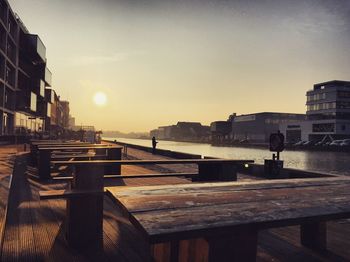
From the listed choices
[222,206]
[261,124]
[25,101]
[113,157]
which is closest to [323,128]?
[261,124]

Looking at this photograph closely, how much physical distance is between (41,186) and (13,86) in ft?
128

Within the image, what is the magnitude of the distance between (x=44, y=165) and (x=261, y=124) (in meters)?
121

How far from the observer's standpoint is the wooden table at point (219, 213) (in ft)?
6.30

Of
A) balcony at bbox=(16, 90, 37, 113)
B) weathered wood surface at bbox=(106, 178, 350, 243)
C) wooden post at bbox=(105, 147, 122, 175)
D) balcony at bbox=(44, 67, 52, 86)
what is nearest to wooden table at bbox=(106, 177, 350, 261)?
weathered wood surface at bbox=(106, 178, 350, 243)

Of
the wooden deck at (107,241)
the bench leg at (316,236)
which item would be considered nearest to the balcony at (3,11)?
the wooden deck at (107,241)

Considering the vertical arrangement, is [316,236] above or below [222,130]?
below

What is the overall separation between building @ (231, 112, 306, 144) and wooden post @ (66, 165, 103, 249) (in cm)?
12045

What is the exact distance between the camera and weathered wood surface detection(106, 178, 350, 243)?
1.91 meters

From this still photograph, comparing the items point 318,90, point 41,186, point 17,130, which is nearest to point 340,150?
point 318,90

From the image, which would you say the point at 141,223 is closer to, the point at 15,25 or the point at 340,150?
the point at 15,25

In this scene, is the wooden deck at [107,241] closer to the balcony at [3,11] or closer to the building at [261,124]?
the balcony at [3,11]

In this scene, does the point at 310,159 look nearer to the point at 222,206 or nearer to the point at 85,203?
the point at 85,203

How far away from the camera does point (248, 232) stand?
2057 mm

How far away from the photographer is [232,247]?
209 centimetres
